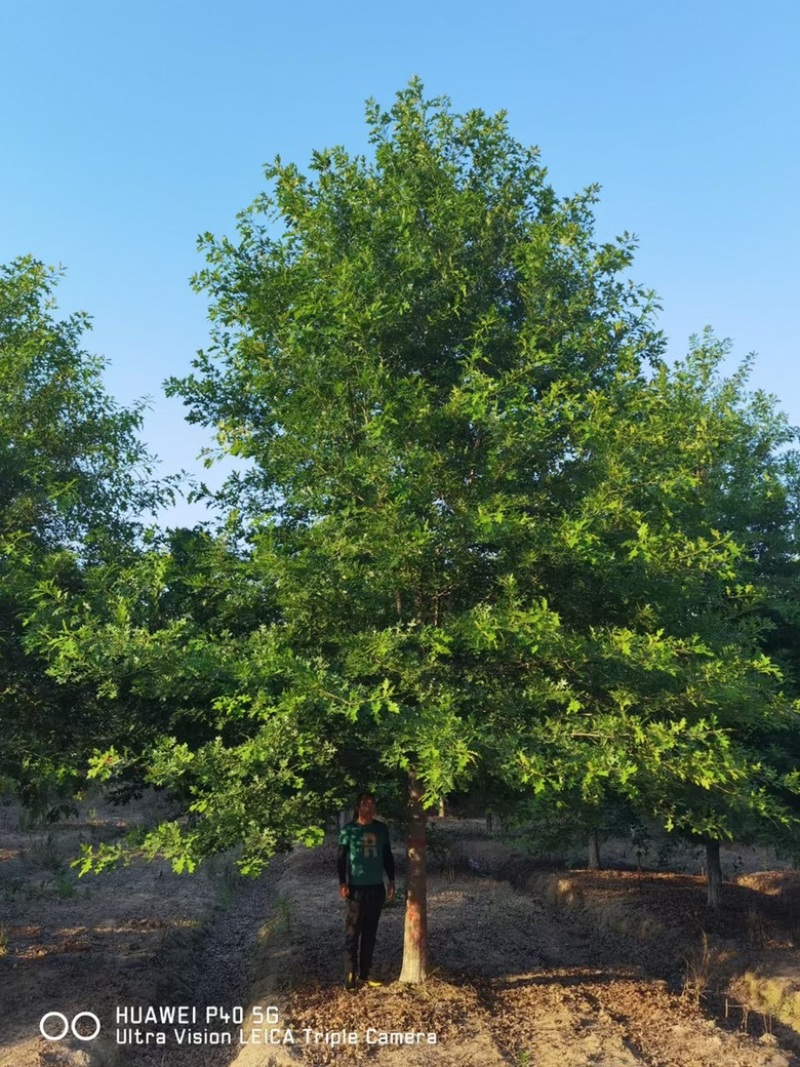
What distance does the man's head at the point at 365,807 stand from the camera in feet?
33.8

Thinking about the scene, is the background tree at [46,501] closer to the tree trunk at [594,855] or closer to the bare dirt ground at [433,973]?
the bare dirt ground at [433,973]

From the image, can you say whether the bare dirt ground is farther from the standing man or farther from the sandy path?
the standing man

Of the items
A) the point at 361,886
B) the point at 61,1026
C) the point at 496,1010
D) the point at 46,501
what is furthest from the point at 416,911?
the point at 46,501

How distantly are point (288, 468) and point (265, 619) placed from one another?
1.91m

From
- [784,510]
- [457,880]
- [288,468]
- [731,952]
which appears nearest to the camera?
[288,468]

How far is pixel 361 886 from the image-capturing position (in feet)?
36.7

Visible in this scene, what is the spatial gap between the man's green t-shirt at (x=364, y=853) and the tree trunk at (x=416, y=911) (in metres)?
0.41

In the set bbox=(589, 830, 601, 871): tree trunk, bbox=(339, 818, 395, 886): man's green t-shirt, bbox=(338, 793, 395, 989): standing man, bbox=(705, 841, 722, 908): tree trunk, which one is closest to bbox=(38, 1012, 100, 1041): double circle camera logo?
bbox=(338, 793, 395, 989): standing man

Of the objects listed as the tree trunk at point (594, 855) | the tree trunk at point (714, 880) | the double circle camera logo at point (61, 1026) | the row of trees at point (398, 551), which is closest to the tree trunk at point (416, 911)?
the row of trees at point (398, 551)

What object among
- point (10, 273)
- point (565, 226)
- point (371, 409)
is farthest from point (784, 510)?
point (10, 273)

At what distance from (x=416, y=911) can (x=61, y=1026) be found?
14.1ft

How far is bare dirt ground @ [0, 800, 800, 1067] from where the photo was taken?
31.3ft

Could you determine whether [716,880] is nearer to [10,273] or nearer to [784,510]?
[784,510]

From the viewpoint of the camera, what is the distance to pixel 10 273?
480 inches
